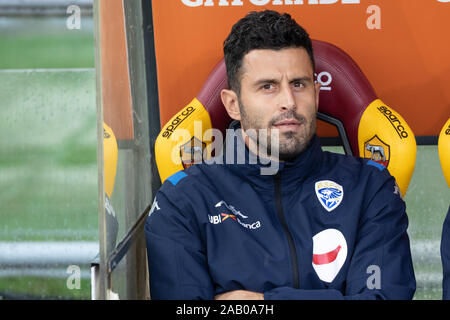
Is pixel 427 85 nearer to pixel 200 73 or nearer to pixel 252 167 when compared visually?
pixel 200 73

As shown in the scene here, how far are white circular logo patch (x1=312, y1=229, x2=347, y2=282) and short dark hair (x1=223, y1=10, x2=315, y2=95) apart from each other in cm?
36

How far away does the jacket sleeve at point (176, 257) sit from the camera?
107 cm

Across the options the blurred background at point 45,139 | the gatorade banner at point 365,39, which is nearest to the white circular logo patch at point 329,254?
the gatorade banner at point 365,39

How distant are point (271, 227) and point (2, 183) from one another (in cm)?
518

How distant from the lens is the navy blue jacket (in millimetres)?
1079

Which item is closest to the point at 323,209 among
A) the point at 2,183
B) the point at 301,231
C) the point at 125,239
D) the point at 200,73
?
the point at 301,231

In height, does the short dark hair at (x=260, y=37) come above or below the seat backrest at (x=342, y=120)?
above

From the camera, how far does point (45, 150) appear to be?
5.88m

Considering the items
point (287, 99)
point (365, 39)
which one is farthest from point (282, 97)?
point (365, 39)

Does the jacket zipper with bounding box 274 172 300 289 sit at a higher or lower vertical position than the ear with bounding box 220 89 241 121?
lower

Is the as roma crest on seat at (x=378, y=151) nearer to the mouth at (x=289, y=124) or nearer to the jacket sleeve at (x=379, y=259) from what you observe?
the jacket sleeve at (x=379, y=259)

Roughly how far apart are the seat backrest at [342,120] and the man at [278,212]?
0.51 feet

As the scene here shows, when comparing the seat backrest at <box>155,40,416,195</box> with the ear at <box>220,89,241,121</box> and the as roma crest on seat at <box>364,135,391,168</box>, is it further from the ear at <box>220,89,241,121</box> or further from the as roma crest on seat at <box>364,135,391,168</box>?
the ear at <box>220,89,241,121</box>

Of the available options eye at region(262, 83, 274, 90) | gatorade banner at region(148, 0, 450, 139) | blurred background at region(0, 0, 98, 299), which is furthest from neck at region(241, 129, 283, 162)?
blurred background at region(0, 0, 98, 299)
